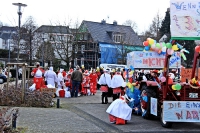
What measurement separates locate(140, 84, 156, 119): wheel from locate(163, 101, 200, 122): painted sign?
149 centimetres

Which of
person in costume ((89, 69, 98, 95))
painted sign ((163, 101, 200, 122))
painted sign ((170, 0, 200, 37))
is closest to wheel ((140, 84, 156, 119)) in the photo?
painted sign ((163, 101, 200, 122))

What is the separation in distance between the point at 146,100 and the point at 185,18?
3.20 m

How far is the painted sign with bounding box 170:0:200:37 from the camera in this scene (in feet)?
29.8

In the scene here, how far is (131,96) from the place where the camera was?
12.7 m

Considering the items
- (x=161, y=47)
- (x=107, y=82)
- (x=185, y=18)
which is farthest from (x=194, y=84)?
(x=107, y=82)

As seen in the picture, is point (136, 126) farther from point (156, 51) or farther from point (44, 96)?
point (44, 96)

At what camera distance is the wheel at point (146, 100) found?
11.0m

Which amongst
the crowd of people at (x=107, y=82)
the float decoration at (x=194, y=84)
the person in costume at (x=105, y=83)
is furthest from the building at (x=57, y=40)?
the float decoration at (x=194, y=84)

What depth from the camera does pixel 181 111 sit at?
9.46 m

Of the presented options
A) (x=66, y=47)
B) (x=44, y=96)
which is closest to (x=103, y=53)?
(x=66, y=47)

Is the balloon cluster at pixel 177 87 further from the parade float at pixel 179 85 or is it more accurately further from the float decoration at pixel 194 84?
the float decoration at pixel 194 84

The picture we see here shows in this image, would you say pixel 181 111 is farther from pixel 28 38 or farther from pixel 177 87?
pixel 28 38

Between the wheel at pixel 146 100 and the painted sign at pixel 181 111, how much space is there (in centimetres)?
149

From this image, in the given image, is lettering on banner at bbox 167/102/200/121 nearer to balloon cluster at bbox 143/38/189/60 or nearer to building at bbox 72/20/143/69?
balloon cluster at bbox 143/38/189/60
